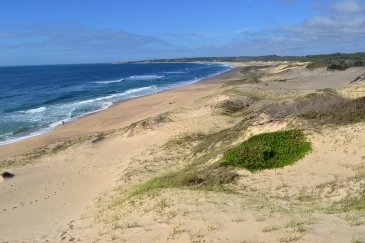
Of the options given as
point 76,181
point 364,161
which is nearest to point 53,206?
point 76,181

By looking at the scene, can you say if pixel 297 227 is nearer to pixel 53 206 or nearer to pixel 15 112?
pixel 53 206

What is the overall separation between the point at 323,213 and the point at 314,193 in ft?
6.95

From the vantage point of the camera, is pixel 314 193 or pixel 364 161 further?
pixel 364 161

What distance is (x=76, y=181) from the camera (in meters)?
18.5

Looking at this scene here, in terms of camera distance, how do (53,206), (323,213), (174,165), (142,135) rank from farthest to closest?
(142,135) < (174,165) < (53,206) < (323,213)

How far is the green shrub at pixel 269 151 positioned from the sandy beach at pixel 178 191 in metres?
0.37

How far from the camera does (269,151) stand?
49.6 ft

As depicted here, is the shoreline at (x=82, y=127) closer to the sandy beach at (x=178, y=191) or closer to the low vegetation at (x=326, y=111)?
the sandy beach at (x=178, y=191)

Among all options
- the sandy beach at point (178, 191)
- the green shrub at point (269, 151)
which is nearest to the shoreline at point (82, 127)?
the sandy beach at point (178, 191)

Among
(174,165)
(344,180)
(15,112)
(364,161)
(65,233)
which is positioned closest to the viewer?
(65,233)

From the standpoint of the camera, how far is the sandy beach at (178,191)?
9655mm

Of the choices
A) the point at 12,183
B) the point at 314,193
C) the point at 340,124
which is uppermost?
the point at 340,124

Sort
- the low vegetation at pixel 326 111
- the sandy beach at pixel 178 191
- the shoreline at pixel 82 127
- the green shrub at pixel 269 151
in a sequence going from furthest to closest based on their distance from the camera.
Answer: the shoreline at pixel 82 127, the low vegetation at pixel 326 111, the green shrub at pixel 269 151, the sandy beach at pixel 178 191

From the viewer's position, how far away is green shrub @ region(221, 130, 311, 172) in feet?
47.9
